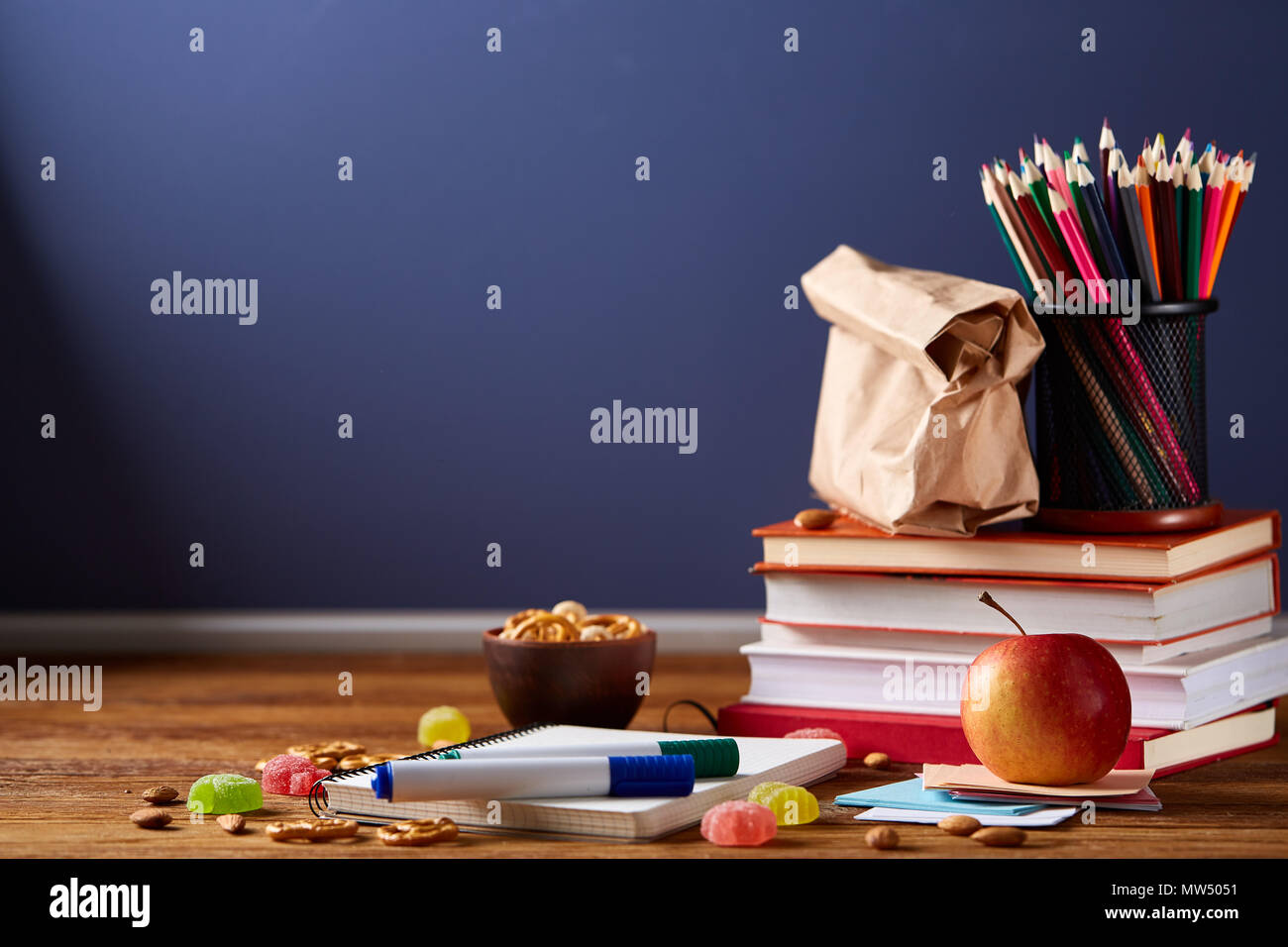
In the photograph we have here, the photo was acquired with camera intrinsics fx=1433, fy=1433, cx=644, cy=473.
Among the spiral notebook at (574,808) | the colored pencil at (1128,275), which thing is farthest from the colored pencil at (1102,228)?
the spiral notebook at (574,808)

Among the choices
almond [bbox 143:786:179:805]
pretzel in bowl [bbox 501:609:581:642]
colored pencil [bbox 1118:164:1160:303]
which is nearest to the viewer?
almond [bbox 143:786:179:805]

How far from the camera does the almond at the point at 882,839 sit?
2.41 ft

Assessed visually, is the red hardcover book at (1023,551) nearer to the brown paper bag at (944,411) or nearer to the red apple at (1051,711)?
the brown paper bag at (944,411)

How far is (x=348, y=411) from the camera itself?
1.57 meters

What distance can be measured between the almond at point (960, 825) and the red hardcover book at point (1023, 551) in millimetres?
257

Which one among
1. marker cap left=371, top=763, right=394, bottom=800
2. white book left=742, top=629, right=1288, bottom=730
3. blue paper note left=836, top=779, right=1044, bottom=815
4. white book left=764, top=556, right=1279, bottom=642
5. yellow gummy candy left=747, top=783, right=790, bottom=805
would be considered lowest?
blue paper note left=836, top=779, right=1044, bottom=815

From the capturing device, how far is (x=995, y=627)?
0.99 meters

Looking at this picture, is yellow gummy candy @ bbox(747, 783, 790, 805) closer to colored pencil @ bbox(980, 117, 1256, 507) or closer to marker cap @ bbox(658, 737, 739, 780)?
marker cap @ bbox(658, 737, 739, 780)

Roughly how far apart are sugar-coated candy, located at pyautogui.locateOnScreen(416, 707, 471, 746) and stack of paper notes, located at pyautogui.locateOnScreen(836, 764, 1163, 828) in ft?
1.10

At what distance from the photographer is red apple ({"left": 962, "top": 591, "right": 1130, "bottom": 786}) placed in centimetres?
81

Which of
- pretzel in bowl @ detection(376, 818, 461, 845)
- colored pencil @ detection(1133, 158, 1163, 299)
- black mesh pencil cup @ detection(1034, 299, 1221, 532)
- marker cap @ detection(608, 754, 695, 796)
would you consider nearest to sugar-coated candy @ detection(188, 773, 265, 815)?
pretzel in bowl @ detection(376, 818, 461, 845)

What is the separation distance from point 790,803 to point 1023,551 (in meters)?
0.28

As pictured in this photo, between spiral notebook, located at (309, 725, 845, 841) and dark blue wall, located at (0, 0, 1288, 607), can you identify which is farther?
dark blue wall, located at (0, 0, 1288, 607)

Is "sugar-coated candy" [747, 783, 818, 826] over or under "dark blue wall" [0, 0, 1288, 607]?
under
